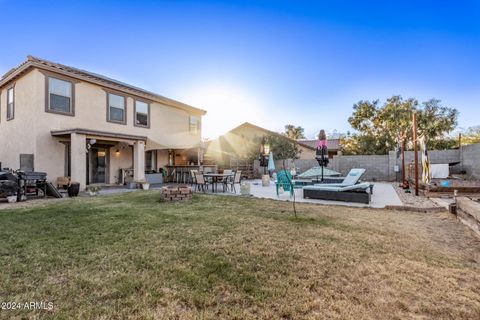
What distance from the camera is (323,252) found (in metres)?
3.69

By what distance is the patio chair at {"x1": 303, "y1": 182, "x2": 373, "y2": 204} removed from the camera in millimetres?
8398

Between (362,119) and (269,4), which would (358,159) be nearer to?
(362,119)

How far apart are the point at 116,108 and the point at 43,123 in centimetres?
375

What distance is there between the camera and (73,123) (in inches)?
468

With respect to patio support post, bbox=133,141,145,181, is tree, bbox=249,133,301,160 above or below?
Answer: above

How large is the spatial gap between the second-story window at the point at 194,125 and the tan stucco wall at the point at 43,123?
16.1ft

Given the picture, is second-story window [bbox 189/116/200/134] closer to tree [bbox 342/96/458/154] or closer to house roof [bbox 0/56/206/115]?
house roof [bbox 0/56/206/115]

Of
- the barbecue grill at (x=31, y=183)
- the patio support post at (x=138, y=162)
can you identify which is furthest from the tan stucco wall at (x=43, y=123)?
the barbecue grill at (x=31, y=183)

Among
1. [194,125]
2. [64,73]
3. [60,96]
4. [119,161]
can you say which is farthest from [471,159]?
[60,96]

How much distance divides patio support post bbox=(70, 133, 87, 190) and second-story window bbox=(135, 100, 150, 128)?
4.34 metres

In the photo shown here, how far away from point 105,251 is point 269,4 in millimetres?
10981

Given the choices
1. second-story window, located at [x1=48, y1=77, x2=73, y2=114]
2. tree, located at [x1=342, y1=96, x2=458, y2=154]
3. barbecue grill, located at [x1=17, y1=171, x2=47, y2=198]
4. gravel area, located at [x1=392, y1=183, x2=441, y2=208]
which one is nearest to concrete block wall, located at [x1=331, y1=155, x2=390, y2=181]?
tree, located at [x1=342, y1=96, x2=458, y2=154]

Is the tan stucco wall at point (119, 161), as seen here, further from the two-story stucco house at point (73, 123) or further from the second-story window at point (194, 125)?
the second-story window at point (194, 125)

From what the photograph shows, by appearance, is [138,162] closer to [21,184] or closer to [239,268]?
[21,184]
